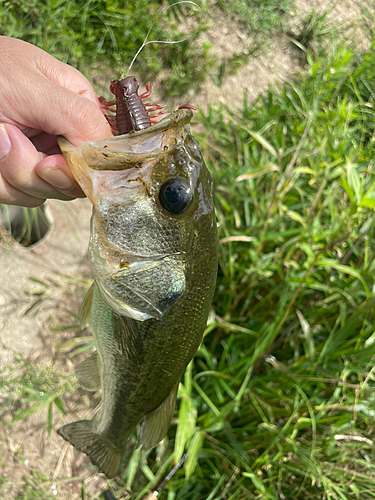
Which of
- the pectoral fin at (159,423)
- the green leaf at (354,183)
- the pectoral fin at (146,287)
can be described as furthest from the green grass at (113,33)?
the pectoral fin at (159,423)

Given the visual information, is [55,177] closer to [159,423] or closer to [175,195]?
[175,195]

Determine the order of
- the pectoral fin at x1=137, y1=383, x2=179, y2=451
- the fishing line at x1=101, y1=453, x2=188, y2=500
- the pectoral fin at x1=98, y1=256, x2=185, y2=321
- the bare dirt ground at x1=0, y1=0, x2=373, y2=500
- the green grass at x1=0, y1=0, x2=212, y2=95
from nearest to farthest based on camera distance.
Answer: the pectoral fin at x1=98, y1=256, x2=185, y2=321 → the pectoral fin at x1=137, y1=383, x2=179, y2=451 → the fishing line at x1=101, y1=453, x2=188, y2=500 → the bare dirt ground at x1=0, y1=0, x2=373, y2=500 → the green grass at x1=0, y1=0, x2=212, y2=95

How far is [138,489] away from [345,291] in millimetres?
2043

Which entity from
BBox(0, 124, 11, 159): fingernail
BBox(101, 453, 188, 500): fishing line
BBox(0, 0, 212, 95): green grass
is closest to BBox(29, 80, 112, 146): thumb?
BBox(0, 124, 11, 159): fingernail

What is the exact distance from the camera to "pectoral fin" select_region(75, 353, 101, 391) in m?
1.59

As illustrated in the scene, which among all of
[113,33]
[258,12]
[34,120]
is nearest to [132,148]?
[34,120]

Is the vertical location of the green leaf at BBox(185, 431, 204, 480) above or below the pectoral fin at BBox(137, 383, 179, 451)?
below

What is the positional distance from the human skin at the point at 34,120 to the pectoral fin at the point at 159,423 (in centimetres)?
93

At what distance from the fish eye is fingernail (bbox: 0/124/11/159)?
584 millimetres

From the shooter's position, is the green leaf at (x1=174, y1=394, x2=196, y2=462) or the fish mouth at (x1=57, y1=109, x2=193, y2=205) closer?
the fish mouth at (x1=57, y1=109, x2=193, y2=205)

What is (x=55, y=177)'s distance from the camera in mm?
1201

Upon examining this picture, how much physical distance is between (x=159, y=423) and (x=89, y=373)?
1.29 ft

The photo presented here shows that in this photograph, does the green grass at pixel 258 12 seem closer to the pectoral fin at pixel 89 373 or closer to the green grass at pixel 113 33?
the green grass at pixel 113 33

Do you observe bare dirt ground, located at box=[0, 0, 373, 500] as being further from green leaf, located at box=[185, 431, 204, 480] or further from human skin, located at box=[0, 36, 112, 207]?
human skin, located at box=[0, 36, 112, 207]
